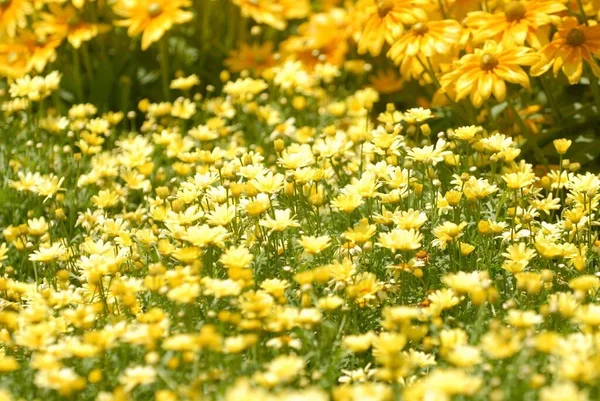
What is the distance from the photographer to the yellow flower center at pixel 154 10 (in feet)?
12.9

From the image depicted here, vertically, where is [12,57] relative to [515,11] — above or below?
below

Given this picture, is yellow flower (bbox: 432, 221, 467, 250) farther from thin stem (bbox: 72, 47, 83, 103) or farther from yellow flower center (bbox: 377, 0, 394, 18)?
thin stem (bbox: 72, 47, 83, 103)

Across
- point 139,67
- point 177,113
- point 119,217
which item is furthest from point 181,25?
point 119,217

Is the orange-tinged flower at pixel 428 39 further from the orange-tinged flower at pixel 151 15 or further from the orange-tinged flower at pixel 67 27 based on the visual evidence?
the orange-tinged flower at pixel 67 27

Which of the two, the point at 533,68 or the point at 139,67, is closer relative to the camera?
the point at 533,68

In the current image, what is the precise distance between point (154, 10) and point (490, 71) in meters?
1.55

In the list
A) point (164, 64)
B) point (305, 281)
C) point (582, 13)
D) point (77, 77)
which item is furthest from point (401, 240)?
point (77, 77)

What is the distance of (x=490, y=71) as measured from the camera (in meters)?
2.99

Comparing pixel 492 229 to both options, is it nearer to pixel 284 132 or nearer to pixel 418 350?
pixel 418 350

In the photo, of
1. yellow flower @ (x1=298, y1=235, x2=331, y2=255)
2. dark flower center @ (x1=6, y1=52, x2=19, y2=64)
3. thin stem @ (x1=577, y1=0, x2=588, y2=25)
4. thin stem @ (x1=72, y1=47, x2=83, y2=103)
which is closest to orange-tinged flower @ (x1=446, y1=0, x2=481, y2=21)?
thin stem @ (x1=577, y1=0, x2=588, y2=25)

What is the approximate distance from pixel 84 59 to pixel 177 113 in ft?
2.97

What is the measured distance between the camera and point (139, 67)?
4438 millimetres

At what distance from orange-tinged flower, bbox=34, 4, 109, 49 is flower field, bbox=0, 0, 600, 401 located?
0.04 feet

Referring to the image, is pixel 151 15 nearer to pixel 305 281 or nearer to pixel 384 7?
pixel 384 7
